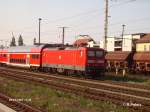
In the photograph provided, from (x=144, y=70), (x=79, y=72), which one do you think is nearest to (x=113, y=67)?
(x=144, y=70)

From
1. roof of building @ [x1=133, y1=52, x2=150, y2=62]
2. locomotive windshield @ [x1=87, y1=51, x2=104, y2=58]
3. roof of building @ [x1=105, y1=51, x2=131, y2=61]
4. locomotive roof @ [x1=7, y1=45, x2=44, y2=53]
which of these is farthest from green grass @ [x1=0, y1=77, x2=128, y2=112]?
roof of building @ [x1=105, y1=51, x2=131, y2=61]

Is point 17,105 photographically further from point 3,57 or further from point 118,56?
point 3,57

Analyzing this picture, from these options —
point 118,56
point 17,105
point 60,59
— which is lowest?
point 17,105

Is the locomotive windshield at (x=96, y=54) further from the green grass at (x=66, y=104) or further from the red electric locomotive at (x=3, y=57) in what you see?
the red electric locomotive at (x=3, y=57)

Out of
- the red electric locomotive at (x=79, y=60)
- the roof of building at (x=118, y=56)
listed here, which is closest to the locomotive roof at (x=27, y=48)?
the red electric locomotive at (x=79, y=60)

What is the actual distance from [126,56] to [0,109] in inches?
1178

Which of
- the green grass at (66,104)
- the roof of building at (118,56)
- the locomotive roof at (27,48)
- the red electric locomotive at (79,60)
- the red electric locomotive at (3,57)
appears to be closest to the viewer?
the green grass at (66,104)

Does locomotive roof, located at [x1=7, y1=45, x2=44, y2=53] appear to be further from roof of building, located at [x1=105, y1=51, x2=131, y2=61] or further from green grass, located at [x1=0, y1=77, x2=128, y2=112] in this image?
green grass, located at [x1=0, y1=77, x2=128, y2=112]

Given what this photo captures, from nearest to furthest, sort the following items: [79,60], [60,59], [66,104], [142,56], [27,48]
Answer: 1. [66,104]
2. [79,60]
3. [60,59]
4. [142,56]
5. [27,48]

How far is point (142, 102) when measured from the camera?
51.9ft

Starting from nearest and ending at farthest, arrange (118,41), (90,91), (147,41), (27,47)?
(90,91) < (27,47) < (147,41) < (118,41)

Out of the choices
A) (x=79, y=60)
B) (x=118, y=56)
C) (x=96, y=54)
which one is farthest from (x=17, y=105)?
(x=118, y=56)

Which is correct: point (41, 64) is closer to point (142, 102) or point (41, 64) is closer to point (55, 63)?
point (55, 63)

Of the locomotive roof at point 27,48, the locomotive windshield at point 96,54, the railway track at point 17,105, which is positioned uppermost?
the locomotive roof at point 27,48
